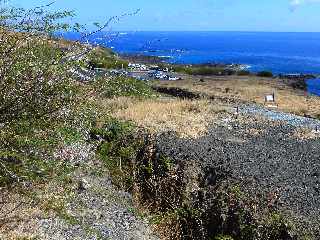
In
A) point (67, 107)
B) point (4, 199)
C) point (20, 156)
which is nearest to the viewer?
point (20, 156)

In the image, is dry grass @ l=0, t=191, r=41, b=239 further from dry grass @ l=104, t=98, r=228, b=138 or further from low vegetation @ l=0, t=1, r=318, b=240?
dry grass @ l=104, t=98, r=228, b=138

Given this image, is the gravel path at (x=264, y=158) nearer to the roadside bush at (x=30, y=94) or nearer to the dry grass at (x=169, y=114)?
the dry grass at (x=169, y=114)

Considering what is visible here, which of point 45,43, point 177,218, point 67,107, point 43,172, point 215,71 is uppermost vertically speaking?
point 45,43

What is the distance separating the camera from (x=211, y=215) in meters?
12.7

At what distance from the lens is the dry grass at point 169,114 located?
1958cm

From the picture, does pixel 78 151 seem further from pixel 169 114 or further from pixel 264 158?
pixel 169 114

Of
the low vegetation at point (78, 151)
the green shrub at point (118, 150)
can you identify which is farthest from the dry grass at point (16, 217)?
the green shrub at point (118, 150)

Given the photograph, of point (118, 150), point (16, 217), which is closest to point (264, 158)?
point (118, 150)

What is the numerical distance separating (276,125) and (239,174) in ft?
24.8

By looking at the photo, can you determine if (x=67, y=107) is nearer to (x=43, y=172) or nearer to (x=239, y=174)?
(x=43, y=172)

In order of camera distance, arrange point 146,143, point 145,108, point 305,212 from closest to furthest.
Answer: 1. point 305,212
2. point 146,143
3. point 145,108

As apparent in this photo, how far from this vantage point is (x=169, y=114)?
21.7 m

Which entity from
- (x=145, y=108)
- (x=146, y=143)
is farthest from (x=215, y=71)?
(x=146, y=143)

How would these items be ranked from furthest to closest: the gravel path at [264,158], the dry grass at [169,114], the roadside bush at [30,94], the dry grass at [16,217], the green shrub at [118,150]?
the dry grass at [169,114]
the green shrub at [118,150]
the gravel path at [264,158]
the dry grass at [16,217]
the roadside bush at [30,94]
